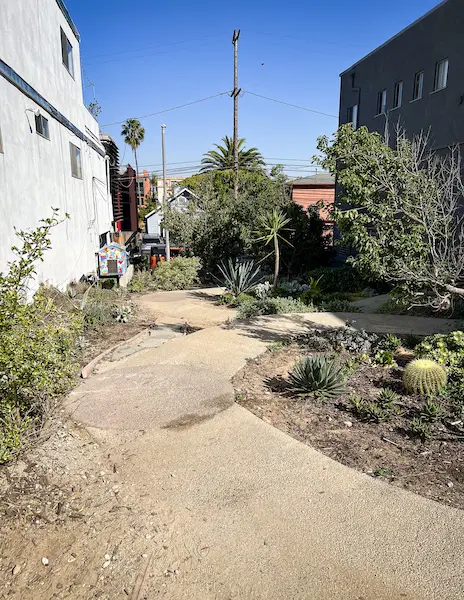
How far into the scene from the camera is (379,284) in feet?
45.9

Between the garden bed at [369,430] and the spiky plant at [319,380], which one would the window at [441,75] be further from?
the spiky plant at [319,380]

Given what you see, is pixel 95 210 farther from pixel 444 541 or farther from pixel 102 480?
pixel 444 541

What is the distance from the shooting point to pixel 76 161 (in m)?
13.9

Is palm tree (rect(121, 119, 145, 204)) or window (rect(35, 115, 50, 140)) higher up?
palm tree (rect(121, 119, 145, 204))

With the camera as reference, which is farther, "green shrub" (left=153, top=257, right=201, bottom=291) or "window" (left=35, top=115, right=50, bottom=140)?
"green shrub" (left=153, top=257, right=201, bottom=291)

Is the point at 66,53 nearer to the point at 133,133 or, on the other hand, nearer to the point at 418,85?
the point at 418,85

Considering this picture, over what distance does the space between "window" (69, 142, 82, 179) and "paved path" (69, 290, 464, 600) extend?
370 inches

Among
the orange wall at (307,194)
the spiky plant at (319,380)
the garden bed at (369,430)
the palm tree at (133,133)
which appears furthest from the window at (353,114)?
the palm tree at (133,133)

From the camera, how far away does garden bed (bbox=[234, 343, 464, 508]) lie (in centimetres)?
402

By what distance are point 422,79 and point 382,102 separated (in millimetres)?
2941

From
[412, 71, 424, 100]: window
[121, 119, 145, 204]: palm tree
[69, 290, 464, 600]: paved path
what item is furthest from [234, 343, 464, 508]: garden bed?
[121, 119, 145, 204]: palm tree

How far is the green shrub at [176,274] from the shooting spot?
1795 cm

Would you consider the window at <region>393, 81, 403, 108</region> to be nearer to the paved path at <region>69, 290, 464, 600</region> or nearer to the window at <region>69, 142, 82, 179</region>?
the window at <region>69, 142, 82, 179</region>

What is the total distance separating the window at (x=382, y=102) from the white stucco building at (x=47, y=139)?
1132 cm
